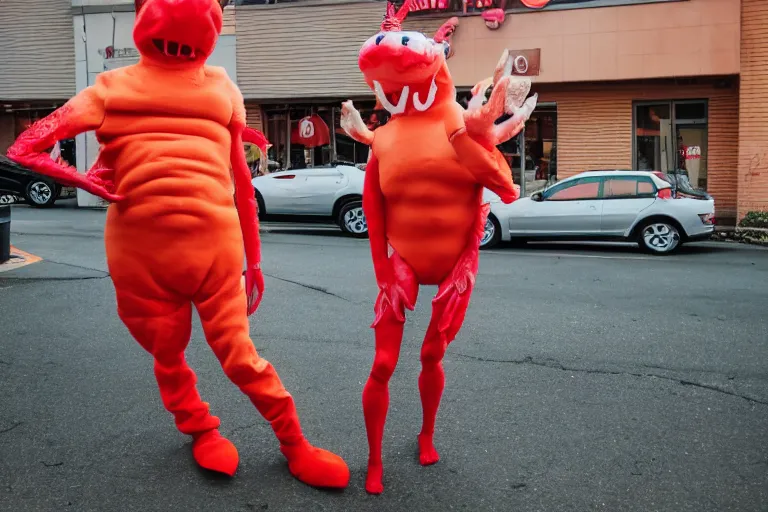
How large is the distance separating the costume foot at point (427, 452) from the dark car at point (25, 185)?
17901 millimetres

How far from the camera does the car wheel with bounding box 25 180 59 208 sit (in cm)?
1989

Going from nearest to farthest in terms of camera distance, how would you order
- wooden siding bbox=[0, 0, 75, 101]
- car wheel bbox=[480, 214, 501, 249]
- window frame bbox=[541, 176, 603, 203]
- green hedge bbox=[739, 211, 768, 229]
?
window frame bbox=[541, 176, 603, 203], car wheel bbox=[480, 214, 501, 249], green hedge bbox=[739, 211, 768, 229], wooden siding bbox=[0, 0, 75, 101]

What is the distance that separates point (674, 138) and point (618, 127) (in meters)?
1.25

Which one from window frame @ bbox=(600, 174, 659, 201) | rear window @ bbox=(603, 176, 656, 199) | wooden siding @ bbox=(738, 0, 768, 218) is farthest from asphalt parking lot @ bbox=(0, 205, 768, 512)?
wooden siding @ bbox=(738, 0, 768, 218)

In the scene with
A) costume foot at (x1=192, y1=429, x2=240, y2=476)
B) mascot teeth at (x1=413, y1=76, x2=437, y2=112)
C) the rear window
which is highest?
mascot teeth at (x1=413, y1=76, x2=437, y2=112)

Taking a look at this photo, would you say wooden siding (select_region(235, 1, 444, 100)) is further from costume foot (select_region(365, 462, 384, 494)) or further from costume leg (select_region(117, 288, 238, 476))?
costume foot (select_region(365, 462, 384, 494))

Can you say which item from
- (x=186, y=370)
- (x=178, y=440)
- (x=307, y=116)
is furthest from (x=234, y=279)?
(x=307, y=116)

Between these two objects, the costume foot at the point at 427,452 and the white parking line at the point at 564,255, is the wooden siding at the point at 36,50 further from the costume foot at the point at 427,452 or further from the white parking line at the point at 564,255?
the costume foot at the point at 427,452

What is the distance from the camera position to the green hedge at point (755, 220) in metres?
15.5

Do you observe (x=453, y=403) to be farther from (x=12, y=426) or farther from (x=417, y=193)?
(x=12, y=426)

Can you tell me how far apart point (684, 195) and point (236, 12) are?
1177 cm

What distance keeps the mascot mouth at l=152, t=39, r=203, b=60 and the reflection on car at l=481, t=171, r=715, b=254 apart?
31.7 feet

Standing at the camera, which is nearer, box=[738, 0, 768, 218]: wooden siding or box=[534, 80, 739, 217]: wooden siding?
box=[738, 0, 768, 218]: wooden siding

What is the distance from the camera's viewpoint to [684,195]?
42.5 feet
